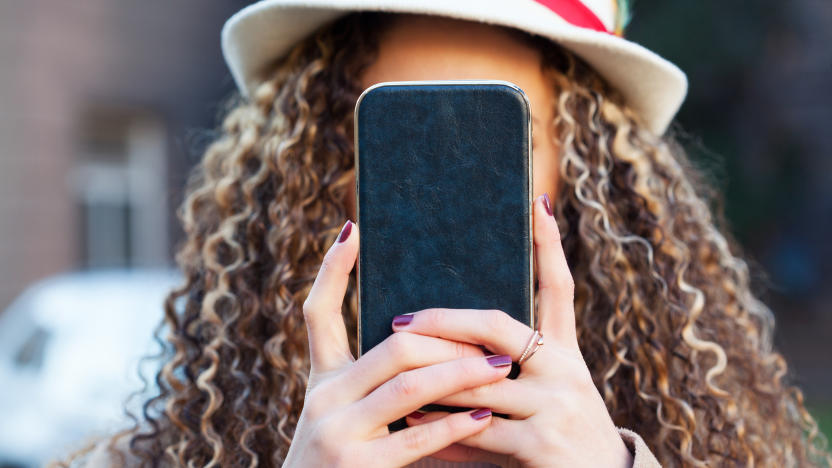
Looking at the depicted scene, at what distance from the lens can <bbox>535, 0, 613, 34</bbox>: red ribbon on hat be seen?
151cm

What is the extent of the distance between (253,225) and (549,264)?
0.73m

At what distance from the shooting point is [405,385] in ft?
3.60

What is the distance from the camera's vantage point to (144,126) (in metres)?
10.7

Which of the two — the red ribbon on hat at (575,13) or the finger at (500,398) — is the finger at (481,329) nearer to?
the finger at (500,398)

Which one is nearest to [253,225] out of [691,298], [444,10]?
[444,10]

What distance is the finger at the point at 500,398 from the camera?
1132 millimetres

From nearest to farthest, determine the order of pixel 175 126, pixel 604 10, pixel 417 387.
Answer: pixel 417 387
pixel 604 10
pixel 175 126

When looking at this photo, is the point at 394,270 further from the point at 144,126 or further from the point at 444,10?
the point at 144,126

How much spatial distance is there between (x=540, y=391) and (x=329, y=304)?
30cm

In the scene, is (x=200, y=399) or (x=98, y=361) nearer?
(x=200, y=399)

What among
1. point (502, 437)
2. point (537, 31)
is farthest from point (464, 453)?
point (537, 31)

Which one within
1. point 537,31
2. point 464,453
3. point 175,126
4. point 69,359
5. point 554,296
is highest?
point 537,31

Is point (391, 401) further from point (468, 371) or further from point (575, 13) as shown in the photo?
point (575, 13)

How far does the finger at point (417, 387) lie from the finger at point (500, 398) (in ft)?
0.07
